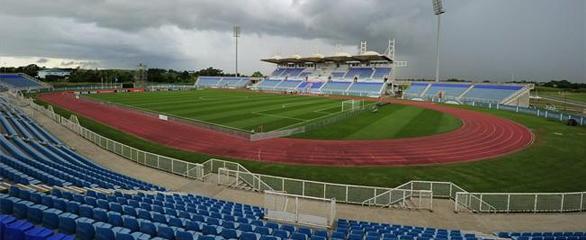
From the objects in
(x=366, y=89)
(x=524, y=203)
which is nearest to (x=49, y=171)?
(x=524, y=203)

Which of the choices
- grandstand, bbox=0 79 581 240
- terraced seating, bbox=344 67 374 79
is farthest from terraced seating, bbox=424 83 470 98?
grandstand, bbox=0 79 581 240

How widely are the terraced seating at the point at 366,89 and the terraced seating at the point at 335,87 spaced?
1.83 meters

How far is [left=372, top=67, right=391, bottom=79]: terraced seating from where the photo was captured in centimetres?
8438

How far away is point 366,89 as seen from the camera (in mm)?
79062

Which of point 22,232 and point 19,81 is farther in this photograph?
point 19,81

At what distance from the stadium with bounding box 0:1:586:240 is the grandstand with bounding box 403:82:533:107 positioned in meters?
14.6

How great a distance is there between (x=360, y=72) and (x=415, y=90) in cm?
1726

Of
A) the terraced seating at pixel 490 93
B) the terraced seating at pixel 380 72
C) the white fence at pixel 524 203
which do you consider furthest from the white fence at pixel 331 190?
the terraced seating at pixel 380 72

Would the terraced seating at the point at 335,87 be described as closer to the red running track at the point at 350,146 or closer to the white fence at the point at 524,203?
the red running track at the point at 350,146

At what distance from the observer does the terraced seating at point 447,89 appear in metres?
69.6

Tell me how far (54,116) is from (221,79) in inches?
3165

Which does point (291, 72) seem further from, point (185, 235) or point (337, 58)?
point (185, 235)

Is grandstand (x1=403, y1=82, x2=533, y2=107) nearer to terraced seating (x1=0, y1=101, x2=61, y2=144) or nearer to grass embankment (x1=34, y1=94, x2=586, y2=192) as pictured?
grass embankment (x1=34, y1=94, x2=586, y2=192)

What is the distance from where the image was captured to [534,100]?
8175cm
